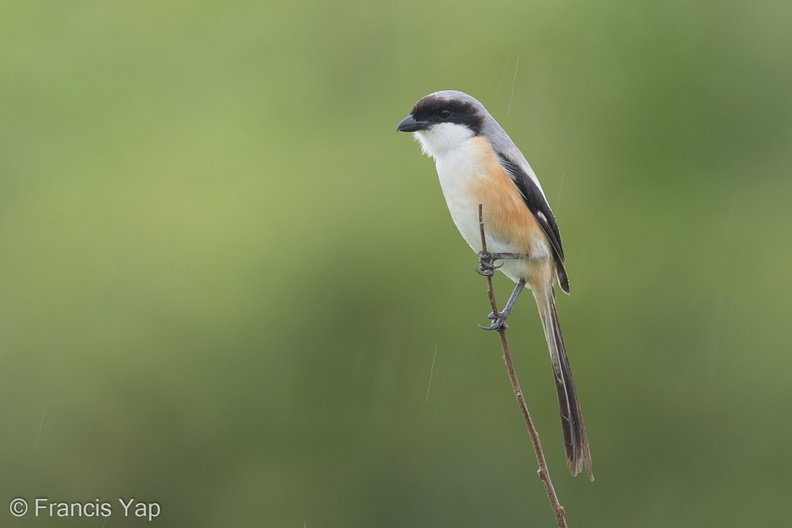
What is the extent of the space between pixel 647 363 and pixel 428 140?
552 centimetres

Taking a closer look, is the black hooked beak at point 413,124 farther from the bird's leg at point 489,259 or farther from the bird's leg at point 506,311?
the bird's leg at point 506,311

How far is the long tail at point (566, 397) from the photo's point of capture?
11.0ft

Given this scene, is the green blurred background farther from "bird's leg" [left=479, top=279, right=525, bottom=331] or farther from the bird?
Answer: the bird

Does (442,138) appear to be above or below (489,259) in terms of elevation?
above

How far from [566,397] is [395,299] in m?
5.55

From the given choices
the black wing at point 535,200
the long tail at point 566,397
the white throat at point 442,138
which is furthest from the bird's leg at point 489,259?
the white throat at point 442,138

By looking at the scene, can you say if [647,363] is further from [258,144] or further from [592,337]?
[258,144]

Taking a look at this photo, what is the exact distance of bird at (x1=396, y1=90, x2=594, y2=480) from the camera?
3.70 m

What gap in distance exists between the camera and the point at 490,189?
3.74 m

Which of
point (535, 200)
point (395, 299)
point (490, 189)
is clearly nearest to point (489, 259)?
point (490, 189)

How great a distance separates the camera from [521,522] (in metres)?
8.41

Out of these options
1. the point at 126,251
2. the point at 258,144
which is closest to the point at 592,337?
the point at 258,144

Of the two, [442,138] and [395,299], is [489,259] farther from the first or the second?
[395,299]

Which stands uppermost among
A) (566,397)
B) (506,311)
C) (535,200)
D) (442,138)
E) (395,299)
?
(442,138)
